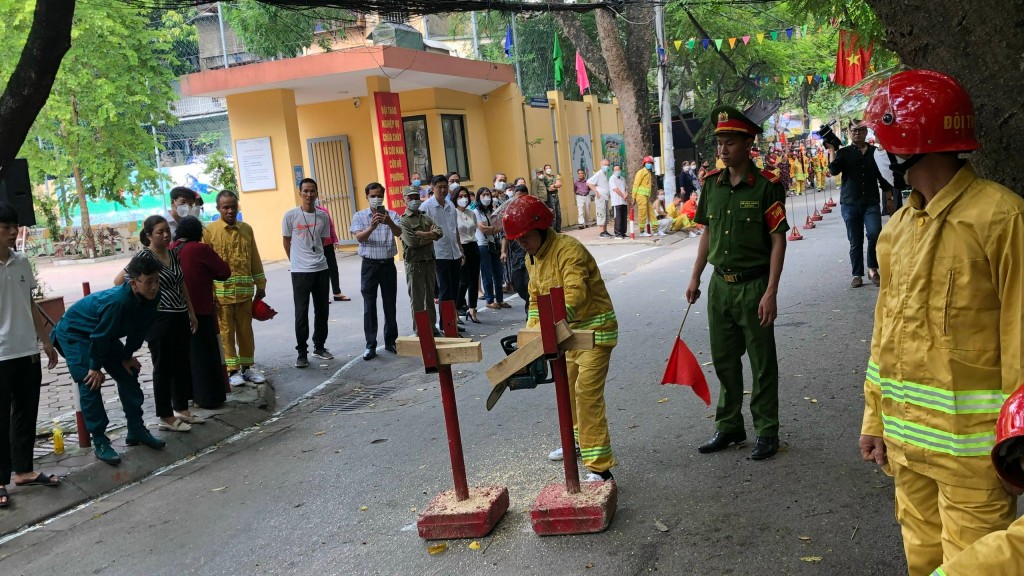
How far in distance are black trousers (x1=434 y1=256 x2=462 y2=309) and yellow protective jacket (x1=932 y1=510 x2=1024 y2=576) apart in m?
9.88

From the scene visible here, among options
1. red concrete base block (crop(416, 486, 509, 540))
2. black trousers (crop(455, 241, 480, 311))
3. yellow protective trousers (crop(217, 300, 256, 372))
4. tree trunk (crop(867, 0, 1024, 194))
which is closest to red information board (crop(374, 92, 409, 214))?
black trousers (crop(455, 241, 480, 311))

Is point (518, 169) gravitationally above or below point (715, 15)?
below

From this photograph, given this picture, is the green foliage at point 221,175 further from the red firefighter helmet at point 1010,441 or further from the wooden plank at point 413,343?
the red firefighter helmet at point 1010,441

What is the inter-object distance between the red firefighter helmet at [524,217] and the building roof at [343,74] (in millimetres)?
13283

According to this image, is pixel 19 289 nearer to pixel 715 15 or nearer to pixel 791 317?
pixel 791 317

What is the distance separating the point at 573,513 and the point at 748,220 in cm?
200

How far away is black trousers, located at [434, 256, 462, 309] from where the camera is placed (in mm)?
11445

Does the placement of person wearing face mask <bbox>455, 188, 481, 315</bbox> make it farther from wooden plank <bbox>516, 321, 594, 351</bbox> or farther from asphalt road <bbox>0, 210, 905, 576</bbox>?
wooden plank <bbox>516, 321, 594, 351</bbox>

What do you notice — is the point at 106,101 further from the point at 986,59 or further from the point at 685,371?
the point at 986,59

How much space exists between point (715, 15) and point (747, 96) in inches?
244

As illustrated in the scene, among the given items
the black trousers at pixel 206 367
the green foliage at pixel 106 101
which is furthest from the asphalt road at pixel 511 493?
the green foliage at pixel 106 101

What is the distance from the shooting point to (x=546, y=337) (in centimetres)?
430

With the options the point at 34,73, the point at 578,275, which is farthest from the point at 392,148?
the point at 578,275

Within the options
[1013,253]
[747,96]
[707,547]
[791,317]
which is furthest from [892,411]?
[747,96]
